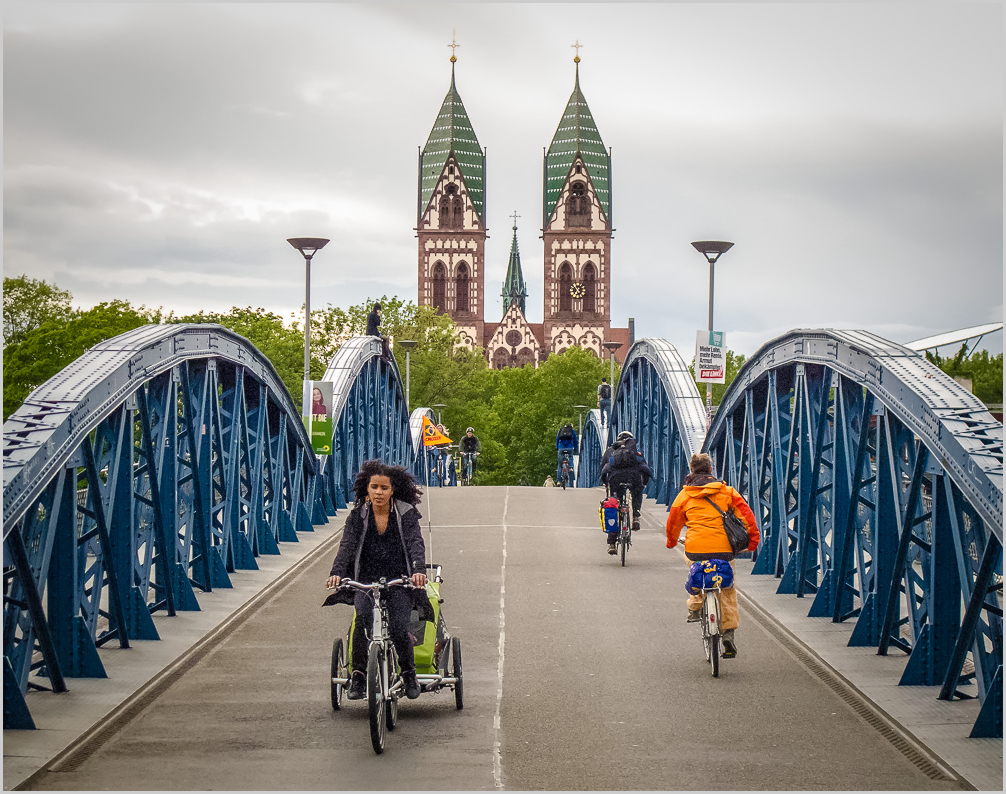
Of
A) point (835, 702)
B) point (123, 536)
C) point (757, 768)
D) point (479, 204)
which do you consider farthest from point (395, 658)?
point (479, 204)

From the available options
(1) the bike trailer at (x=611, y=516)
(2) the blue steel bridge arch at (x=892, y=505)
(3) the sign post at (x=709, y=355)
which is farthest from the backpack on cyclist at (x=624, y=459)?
(3) the sign post at (x=709, y=355)

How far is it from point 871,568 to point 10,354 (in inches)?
1819

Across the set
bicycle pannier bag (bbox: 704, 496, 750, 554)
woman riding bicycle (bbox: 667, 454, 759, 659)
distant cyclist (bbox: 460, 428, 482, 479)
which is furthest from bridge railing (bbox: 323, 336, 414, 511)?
bicycle pannier bag (bbox: 704, 496, 750, 554)

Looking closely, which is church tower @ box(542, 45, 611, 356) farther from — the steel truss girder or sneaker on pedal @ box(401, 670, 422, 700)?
sneaker on pedal @ box(401, 670, 422, 700)

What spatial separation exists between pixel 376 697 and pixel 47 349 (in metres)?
50.2

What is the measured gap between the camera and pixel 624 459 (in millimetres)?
18578

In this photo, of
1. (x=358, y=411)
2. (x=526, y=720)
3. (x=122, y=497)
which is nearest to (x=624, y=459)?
(x=122, y=497)

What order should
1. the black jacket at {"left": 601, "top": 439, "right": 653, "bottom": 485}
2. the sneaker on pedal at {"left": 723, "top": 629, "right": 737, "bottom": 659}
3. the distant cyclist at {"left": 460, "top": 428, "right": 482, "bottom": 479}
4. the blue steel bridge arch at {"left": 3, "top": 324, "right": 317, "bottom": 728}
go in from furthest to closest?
1. the distant cyclist at {"left": 460, "top": 428, "right": 482, "bottom": 479}
2. the black jacket at {"left": 601, "top": 439, "right": 653, "bottom": 485}
3. the sneaker on pedal at {"left": 723, "top": 629, "right": 737, "bottom": 659}
4. the blue steel bridge arch at {"left": 3, "top": 324, "right": 317, "bottom": 728}

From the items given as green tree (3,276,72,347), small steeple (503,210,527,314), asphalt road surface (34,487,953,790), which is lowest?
asphalt road surface (34,487,953,790)

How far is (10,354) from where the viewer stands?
5403 centimetres

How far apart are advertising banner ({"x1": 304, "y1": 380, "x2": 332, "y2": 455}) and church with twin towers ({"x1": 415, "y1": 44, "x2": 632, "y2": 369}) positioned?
112 meters

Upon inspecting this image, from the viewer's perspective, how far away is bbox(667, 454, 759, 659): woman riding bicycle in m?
11.0

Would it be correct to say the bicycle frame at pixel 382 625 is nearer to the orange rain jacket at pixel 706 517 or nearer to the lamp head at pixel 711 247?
the orange rain jacket at pixel 706 517

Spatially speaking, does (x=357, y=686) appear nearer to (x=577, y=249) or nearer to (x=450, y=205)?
(x=450, y=205)
